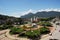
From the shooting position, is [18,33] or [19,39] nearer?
[19,39]

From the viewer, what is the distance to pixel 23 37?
989 inches

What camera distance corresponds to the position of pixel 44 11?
165 metres

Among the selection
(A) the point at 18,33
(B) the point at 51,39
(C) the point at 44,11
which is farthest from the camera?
(C) the point at 44,11

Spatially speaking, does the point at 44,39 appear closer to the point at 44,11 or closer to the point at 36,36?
the point at 36,36

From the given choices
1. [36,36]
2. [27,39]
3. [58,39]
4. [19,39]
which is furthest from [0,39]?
[58,39]

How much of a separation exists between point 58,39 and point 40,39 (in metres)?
3.17

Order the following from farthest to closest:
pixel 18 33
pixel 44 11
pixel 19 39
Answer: pixel 44 11 < pixel 18 33 < pixel 19 39

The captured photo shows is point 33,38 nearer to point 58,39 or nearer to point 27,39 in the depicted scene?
point 27,39

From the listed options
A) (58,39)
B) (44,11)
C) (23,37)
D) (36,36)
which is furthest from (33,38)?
(44,11)

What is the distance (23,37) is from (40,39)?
3410 mm

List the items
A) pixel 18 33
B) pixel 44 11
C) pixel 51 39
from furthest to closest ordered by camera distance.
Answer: pixel 44 11 → pixel 18 33 → pixel 51 39

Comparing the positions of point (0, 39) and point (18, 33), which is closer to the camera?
point (0, 39)

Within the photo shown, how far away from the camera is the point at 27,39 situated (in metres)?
23.7

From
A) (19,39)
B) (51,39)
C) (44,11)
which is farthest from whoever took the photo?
(44,11)
